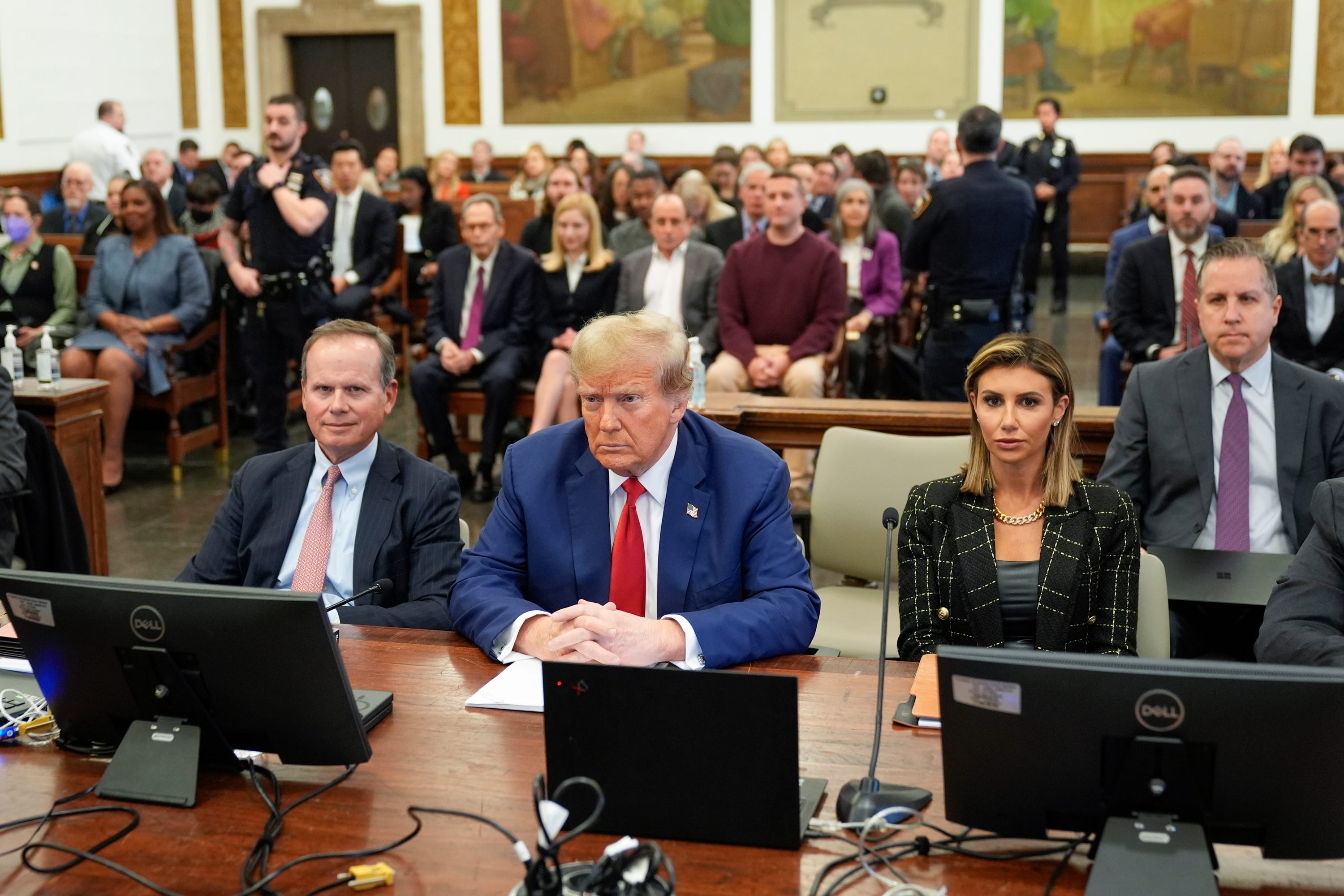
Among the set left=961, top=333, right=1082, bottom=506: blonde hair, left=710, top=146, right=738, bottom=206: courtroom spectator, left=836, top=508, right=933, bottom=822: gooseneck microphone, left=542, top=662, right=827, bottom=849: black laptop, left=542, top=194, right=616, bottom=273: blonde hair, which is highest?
left=710, top=146, right=738, bottom=206: courtroom spectator

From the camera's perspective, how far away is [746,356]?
620 cm

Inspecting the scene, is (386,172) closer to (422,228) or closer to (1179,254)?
(422,228)

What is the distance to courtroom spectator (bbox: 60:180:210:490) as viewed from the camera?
6520mm

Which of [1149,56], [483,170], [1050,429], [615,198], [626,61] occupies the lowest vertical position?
[1050,429]

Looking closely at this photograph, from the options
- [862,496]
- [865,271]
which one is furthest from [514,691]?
[865,271]

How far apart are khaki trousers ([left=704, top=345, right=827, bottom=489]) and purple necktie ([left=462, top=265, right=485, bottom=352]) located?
114cm

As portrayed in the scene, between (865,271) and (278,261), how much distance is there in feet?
10.0

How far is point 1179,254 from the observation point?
5.69m

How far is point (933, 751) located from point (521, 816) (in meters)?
0.59

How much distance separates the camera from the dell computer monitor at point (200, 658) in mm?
→ 1758

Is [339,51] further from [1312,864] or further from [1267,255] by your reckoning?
[1312,864]

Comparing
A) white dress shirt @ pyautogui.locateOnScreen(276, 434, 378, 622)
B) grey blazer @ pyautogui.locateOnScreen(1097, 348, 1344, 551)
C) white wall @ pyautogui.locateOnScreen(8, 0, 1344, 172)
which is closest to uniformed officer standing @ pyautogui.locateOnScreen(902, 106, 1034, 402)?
grey blazer @ pyautogui.locateOnScreen(1097, 348, 1344, 551)

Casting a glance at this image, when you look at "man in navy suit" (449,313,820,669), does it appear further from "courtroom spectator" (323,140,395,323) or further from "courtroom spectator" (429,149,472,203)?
"courtroom spectator" (429,149,472,203)

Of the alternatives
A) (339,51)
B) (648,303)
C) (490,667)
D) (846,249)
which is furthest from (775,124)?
(490,667)
